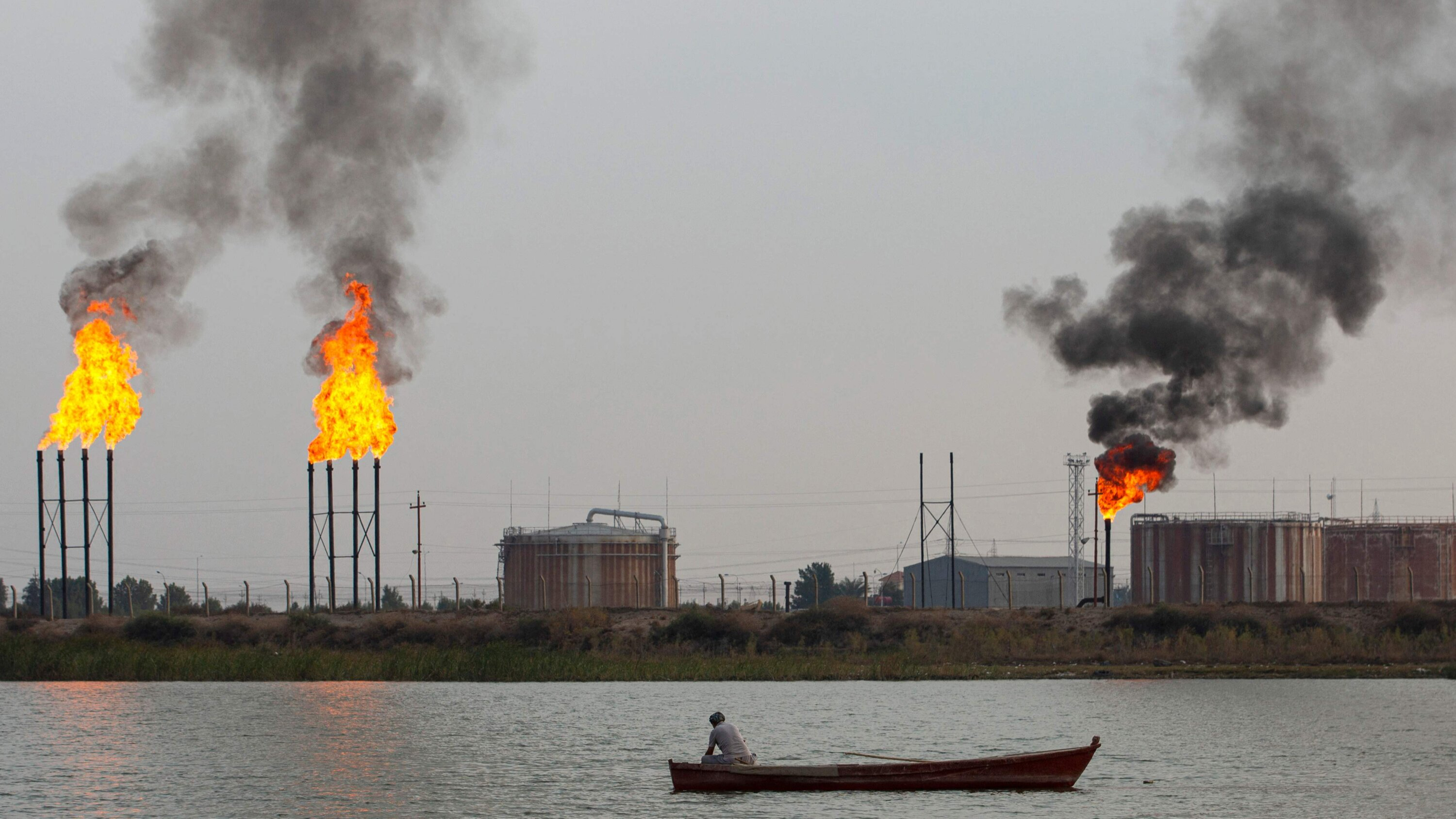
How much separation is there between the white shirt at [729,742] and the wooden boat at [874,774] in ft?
1.00

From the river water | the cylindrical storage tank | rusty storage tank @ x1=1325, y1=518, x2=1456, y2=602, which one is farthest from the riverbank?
rusty storage tank @ x1=1325, y1=518, x2=1456, y2=602

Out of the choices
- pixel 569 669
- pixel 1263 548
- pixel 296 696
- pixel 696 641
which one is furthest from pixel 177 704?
pixel 1263 548

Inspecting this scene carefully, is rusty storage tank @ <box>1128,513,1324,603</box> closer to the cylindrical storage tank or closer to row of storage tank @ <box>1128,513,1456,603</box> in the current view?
row of storage tank @ <box>1128,513,1456,603</box>

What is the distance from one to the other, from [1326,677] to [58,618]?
7546 centimetres

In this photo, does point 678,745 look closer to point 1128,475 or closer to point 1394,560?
point 1128,475

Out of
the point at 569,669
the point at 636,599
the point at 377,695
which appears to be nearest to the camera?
the point at 377,695

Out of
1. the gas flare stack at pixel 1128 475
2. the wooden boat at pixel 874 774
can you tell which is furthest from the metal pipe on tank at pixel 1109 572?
the wooden boat at pixel 874 774

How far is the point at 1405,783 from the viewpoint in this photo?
49031mm

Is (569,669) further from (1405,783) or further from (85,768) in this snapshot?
(1405,783)

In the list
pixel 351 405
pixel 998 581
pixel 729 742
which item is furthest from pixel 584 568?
pixel 729 742

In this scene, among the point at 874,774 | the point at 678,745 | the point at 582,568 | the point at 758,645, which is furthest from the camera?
the point at 582,568

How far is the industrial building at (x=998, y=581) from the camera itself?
161m

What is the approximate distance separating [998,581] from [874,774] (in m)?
121

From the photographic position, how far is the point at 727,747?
44312 millimetres
